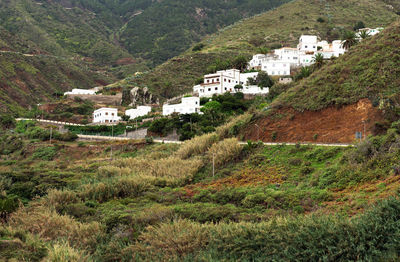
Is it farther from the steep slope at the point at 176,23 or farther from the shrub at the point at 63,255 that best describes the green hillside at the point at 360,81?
the steep slope at the point at 176,23

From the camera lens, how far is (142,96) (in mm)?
72812

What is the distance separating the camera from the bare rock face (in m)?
72.1

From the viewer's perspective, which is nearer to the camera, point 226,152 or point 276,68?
point 226,152

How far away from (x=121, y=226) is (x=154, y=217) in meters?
1.80

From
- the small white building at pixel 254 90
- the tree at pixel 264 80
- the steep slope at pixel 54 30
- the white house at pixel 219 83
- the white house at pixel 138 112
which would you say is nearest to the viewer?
the small white building at pixel 254 90

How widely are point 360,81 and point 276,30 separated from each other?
71.3 m

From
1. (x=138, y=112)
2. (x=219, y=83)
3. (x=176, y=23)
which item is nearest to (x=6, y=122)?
(x=138, y=112)

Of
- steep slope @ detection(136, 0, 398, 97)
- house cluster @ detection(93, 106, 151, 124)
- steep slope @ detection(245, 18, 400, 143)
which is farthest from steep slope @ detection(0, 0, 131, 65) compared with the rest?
steep slope @ detection(245, 18, 400, 143)

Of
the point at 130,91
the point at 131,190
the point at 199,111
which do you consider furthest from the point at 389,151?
the point at 130,91

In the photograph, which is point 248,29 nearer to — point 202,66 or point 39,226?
point 202,66

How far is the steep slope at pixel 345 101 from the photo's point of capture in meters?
30.4

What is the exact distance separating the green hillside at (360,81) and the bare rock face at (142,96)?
36.9 m

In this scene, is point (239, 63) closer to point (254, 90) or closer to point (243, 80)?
point (243, 80)

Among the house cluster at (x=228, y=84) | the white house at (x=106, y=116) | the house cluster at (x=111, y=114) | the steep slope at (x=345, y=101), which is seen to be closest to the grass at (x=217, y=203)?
the steep slope at (x=345, y=101)
